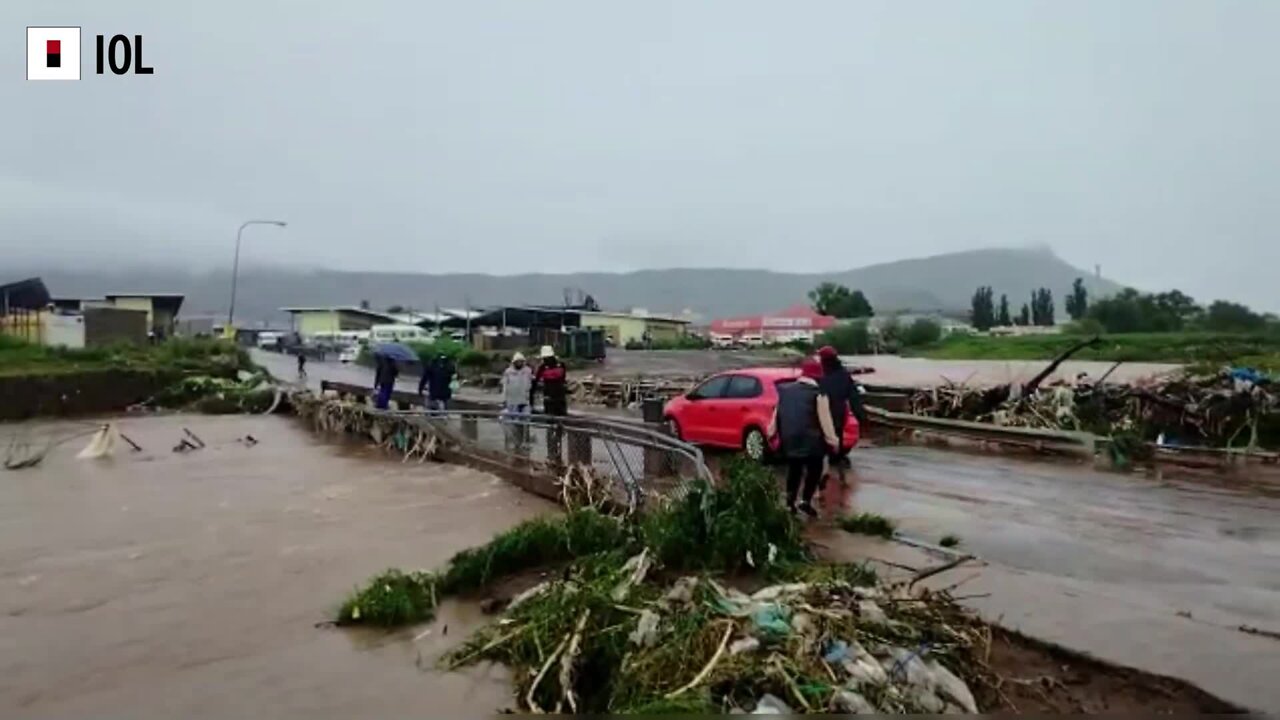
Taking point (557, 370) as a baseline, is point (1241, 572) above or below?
below

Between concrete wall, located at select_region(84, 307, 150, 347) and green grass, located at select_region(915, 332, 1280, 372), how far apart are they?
44.8 meters

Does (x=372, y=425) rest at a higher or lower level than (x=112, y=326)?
lower

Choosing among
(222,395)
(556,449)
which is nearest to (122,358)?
(222,395)

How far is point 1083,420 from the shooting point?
1966 centimetres

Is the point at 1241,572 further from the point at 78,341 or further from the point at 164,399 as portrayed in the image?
the point at 78,341

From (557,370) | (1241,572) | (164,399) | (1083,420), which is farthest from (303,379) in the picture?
(1241,572)

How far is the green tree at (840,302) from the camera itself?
368ft

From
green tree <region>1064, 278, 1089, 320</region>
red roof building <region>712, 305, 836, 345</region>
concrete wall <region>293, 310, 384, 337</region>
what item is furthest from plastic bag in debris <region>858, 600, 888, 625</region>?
concrete wall <region>293, 310, 384, 337</region>

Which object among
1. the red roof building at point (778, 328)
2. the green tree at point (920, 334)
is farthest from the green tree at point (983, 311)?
the green tree at point (920, 334)

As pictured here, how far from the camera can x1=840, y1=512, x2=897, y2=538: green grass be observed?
985 cm

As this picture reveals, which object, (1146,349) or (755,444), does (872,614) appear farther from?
(1146,349)

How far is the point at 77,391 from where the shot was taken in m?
36.1

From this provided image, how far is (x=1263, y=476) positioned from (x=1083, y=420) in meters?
4.98

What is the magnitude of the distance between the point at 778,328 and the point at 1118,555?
296 feet
